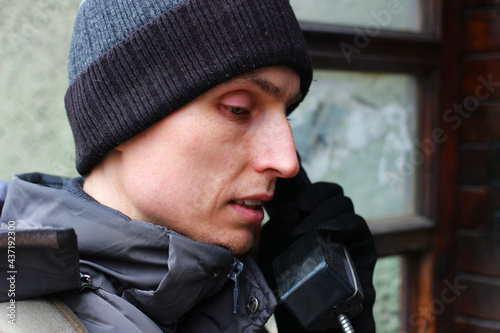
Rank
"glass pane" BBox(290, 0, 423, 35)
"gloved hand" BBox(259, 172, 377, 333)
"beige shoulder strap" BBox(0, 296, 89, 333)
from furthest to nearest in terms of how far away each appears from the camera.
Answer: "glass pane" BBox(290, 0, 423, 35), "gloved hand" BBox(259, 172, 377, 333), "beige shoulder strap" BBox(0, 296, 89, 333)

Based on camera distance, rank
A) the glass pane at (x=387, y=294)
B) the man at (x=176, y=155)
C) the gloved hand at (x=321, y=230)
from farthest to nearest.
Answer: the glass pane at (x=387, y=294)
the gloved hand at (x=321, y=230)
the man at (x=176, y=155)

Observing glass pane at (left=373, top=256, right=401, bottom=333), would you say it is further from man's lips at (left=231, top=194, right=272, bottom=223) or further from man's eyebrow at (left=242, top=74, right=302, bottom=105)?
man's eyebrow at (left=242, top=74, right=302, bottom=105)

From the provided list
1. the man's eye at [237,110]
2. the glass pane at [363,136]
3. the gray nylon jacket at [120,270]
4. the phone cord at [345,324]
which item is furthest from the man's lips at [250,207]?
the glass pane at [363,136]

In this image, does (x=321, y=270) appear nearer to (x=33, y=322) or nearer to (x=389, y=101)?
(x=33, y=322)

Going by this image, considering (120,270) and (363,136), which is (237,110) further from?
(363,136)

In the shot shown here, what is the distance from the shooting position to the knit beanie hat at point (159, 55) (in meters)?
1.04

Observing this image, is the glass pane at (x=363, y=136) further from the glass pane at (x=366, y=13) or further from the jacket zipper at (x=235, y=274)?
the jacket zipper at (x=235, y=274)

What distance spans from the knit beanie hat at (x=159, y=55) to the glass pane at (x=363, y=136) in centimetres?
89

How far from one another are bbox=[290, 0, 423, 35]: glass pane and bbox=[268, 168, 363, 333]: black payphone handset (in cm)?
109

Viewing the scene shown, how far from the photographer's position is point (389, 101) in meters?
2.16

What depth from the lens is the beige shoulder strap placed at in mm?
805

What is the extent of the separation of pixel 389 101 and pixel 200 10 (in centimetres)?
134

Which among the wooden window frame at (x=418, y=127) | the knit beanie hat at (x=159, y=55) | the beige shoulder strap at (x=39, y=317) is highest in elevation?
the knit beanie hat at (x=159, y=55)

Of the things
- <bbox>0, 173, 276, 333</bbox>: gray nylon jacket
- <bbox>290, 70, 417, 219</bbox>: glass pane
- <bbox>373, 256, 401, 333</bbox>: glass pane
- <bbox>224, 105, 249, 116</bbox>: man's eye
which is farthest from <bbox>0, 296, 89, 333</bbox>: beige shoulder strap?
<bbox>373, 256, 401, 333</bbox>: glass pane
